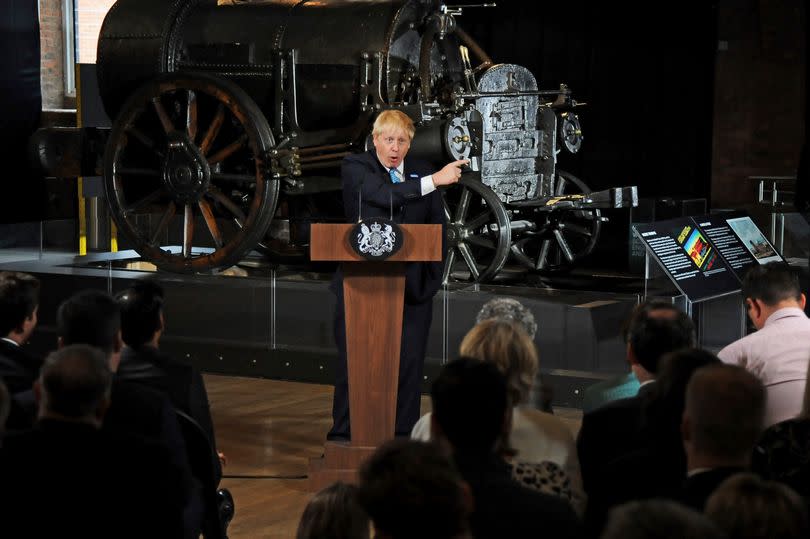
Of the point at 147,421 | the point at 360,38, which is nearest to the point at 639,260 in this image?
the point at 360,38

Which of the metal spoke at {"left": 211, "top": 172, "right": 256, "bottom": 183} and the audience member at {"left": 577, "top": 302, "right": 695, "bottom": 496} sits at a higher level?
the metal spoke at {"left": 211, "top": 172, "right": 256, "bottom": 183}

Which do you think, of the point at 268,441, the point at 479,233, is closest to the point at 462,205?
the point at 479,233

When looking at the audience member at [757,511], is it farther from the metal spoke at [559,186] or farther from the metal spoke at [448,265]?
the metal spoke at [559,186]

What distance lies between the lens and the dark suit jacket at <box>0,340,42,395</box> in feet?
11.9

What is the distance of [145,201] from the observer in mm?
8320

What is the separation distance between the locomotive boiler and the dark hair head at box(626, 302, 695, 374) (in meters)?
4.31

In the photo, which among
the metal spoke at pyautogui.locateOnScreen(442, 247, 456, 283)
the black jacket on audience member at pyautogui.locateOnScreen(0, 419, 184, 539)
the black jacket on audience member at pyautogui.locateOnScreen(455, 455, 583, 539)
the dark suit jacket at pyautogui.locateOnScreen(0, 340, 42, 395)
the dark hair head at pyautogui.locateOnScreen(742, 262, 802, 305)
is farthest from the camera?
the metal spoke at pyautogui.locateOnScreen(442, 247, 456, 283)

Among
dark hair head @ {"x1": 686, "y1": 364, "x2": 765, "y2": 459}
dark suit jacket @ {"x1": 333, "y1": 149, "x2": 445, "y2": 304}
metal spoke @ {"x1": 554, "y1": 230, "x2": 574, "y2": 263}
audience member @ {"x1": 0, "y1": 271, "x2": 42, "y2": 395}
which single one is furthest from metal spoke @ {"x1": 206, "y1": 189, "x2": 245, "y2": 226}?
dark hair head @ {"x1": 686, "y1": 364, "x2": 765, "y2": 459}

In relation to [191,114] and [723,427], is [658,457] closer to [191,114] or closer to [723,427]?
[723,427]

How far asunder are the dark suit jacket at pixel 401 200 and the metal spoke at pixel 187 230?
2.99m

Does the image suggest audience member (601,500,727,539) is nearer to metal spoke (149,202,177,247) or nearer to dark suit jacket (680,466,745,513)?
dark suit jacket (680,466,745,513)

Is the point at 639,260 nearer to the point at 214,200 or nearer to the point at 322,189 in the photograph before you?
the point at 322,189

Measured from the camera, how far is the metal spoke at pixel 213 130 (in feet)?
26.6

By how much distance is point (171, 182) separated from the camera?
8219mm
